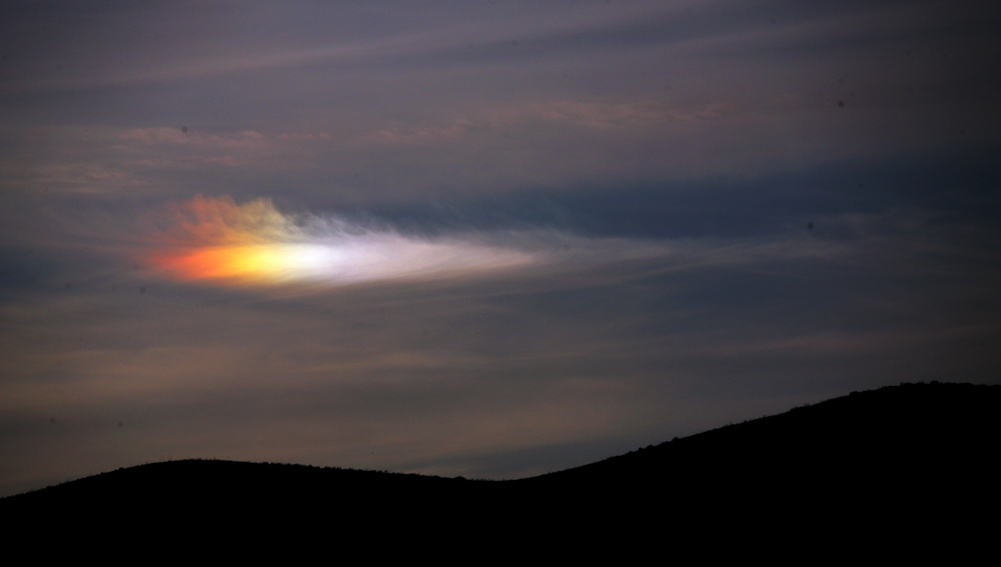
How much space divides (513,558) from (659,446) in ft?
40.8

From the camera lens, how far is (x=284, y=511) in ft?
114

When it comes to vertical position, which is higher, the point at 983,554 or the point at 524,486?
the point at 524,486

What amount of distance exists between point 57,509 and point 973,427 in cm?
3436

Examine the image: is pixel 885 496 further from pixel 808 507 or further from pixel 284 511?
pixel 284 511

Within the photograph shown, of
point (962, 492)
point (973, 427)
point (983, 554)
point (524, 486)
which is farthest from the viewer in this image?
point (524, 486)

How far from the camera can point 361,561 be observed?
30453mm

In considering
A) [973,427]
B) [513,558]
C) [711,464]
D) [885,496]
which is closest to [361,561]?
[513,558]

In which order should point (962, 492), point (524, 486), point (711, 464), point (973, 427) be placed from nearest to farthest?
point (962, 492)
point (973, 427)
point (711, 464)
point (524, 486)

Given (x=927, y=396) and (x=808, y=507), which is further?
(x=927, y=396)

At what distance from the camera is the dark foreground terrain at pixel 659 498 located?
92.8ft

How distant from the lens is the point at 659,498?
33.2 m

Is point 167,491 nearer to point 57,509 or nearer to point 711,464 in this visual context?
point 57,509

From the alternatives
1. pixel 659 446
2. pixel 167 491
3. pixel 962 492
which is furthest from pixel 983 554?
pixel 167 491

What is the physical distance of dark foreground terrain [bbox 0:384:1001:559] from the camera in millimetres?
28281
